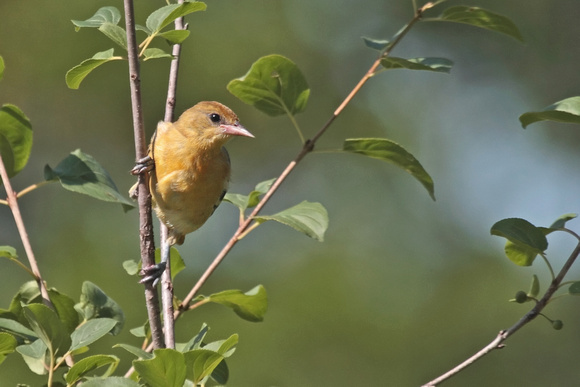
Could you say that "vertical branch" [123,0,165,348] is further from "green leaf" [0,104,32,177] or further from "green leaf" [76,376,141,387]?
"green leaf" [0,104,32,177]

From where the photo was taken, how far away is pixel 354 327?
29.0ft

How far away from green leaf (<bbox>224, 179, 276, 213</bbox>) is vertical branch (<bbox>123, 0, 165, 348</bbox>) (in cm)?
57

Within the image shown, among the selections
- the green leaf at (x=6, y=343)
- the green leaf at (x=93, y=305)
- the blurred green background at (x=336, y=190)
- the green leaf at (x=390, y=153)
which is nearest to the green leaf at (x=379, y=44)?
the green leaf at (x=390, y=153)

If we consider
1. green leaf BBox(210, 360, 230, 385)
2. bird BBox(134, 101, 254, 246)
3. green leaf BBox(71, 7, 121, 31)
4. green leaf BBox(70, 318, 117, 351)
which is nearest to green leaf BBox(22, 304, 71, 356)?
green leaf BBox(70, 318, 117, 351)

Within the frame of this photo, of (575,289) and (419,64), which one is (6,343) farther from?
(575,289)

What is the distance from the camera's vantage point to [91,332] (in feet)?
8.16

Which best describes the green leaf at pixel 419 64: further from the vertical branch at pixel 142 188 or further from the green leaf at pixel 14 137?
the green leaf at pixel 14 137

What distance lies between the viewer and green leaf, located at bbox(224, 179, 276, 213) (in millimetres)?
3263

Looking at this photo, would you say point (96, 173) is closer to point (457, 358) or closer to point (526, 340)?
point (457, 358)

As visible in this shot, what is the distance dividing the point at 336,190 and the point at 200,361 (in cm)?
923

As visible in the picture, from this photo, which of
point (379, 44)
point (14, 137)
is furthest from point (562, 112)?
point (14, 137)

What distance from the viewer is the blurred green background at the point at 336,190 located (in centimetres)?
871

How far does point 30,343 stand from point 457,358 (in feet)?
25.5

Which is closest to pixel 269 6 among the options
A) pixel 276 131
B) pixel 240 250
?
pixel 276 131
